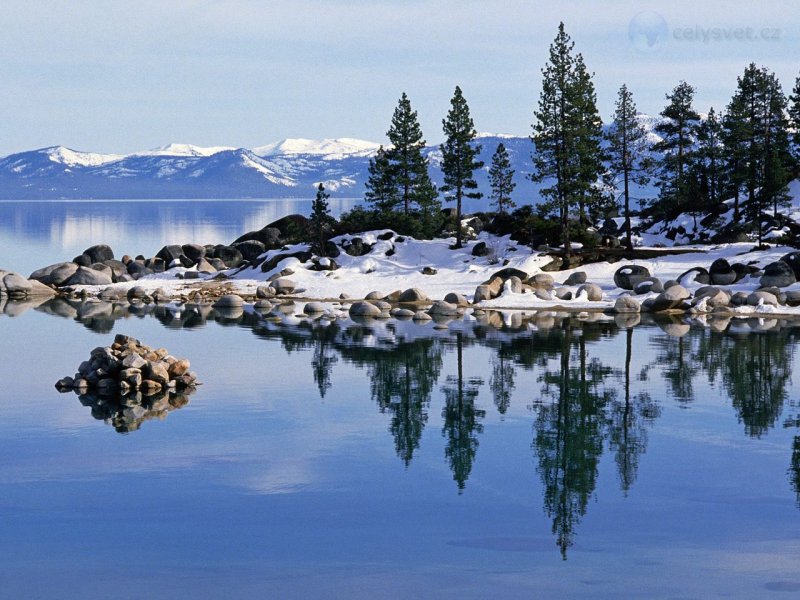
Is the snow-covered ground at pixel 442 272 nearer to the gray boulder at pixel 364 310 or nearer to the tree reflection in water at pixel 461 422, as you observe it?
the gray boulder at pixel 364 310

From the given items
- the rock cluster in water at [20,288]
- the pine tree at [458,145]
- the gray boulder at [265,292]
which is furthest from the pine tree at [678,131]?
the rock cluster in water at [20,288]

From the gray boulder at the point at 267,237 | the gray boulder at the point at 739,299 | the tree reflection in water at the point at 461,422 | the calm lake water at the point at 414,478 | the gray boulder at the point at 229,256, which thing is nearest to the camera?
the calm lake water at the point at 414,478

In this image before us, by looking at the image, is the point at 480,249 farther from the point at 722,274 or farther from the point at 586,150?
the point at 722,274

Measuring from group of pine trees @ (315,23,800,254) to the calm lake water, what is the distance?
93.5ft

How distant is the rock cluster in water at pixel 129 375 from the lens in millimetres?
28188

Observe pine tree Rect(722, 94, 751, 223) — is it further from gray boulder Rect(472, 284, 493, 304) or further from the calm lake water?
the calm lake water

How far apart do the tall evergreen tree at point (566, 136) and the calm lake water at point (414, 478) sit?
27.3 metres

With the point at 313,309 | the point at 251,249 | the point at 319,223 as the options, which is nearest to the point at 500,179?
the point at 251,249

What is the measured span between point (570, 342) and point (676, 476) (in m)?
18.8

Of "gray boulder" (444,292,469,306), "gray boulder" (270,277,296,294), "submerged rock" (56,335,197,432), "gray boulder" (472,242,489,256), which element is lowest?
"submerged rock" (56,335,197,432)

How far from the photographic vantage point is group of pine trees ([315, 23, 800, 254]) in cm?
6284

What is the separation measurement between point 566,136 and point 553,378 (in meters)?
34.2

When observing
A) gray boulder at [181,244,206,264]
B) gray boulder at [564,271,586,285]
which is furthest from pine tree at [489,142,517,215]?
gray boulder at [564,271,586,285]

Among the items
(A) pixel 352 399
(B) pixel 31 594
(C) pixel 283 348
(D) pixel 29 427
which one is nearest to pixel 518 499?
(B) pixel 31 594
